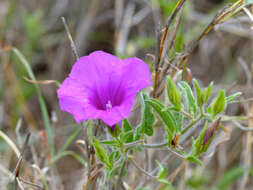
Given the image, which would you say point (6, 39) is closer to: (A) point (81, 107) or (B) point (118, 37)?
(B) point (118, 37)

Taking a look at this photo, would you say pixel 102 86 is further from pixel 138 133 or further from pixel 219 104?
pixel 219 104

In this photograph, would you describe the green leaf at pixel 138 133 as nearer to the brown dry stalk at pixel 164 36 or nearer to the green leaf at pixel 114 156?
the green leaf at pixel 114 156

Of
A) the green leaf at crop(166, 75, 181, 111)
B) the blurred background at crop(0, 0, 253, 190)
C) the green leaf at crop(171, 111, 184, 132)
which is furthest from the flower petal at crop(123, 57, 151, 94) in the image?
the blurred background at crop(0, 0, 253, 190)

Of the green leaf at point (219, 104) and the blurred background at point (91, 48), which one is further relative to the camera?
the blurred background at point (91, 48)

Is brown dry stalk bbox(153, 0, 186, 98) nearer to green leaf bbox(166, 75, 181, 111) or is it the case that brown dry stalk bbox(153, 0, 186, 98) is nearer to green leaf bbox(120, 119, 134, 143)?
green leaf bbox(166, 75, 181, 111)

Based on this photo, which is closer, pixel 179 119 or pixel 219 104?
pixel 219 104

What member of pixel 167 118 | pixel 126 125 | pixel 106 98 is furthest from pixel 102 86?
pixel 167 118

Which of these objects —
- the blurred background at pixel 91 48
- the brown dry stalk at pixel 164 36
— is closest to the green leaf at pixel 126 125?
the brown dry stalk at pixel 164 36
